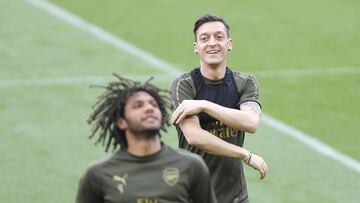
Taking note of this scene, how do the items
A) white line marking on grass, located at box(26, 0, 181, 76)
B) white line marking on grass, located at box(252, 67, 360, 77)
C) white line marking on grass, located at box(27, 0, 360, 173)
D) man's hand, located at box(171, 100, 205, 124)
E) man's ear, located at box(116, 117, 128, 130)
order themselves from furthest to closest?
1. white line marking on grass, located at box(26, 0, 181, 76)
2. white line marking on grass, located at box(252, 67, 360, 77)
3. white line marking on grass, located at box(27, 0, 360, 173)
4. man's hand, located at box(171, 100, 205, 124)
5. man's ear, located at box(116, 117, 128, 130)

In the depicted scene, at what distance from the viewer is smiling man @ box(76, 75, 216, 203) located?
7.07 meters

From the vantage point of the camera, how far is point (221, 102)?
8.84 metres

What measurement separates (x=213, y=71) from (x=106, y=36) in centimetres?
1180

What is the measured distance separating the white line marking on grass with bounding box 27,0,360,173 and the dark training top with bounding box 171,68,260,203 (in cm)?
537

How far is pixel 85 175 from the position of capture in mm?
7133

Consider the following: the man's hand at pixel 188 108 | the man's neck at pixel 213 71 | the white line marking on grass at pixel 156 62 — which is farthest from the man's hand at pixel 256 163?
the white line marking on grass at pixel 156 62

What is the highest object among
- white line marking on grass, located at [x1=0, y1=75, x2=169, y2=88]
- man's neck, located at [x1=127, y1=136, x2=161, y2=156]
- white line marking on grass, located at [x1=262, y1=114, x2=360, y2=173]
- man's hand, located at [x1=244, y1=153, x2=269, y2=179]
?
white line marking on grass, located at [x1=0, y1=75, x2=169, y2=88]

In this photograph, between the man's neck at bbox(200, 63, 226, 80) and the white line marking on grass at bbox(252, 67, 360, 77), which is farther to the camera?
the white line marking on grass at bbox(252, 67, 360, 77)

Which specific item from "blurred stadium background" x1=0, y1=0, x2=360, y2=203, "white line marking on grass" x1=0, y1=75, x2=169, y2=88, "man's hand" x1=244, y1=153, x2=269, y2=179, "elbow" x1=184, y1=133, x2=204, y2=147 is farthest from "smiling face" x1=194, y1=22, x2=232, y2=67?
"white line marking on grass" x1=0, y1=75, x2=169, y2=88

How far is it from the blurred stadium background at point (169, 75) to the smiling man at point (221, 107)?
4082mm

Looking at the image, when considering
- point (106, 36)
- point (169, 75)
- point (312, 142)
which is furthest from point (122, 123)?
point (106, 36)

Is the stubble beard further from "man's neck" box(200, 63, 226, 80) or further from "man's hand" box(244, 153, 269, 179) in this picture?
"man's neck" box(200, 63, 226, 80)

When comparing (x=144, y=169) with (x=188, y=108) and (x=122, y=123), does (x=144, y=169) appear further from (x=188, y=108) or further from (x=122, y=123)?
(x=188, y=108)

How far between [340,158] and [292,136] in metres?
1.08
